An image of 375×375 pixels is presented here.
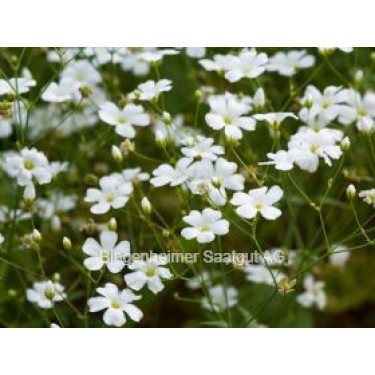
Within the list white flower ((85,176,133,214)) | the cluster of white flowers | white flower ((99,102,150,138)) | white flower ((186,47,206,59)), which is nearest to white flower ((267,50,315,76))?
the cluster of white flowers

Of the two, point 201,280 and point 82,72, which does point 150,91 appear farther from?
point 201,280

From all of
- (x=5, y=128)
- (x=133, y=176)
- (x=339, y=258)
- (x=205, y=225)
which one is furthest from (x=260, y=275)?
(x=5, y=128)

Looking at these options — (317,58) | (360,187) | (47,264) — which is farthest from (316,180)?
(47,264)

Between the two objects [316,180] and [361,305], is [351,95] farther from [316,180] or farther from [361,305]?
[361,305]

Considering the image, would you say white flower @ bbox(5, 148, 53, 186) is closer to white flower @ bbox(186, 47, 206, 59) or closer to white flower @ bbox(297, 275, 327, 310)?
white flower @ bbox(186, 47, 206, 59)

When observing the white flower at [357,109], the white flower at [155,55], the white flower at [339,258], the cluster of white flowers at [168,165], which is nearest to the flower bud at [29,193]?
the cluster of white flowers at [168,165]

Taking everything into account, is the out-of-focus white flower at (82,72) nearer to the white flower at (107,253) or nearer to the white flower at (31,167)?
the white flower at (31,167)

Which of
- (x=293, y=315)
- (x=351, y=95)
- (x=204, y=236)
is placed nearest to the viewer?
(x=204, y=236)
